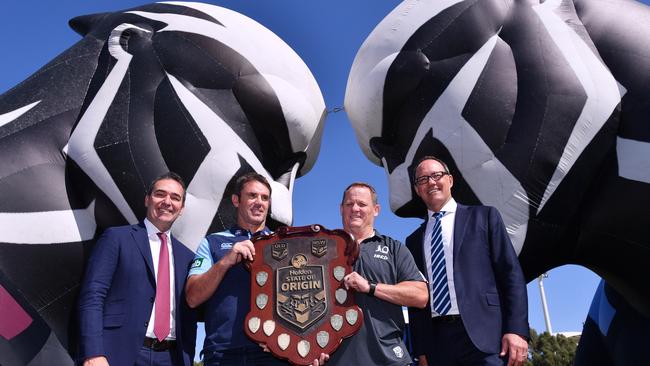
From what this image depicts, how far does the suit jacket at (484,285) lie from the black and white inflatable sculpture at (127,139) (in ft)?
4.46

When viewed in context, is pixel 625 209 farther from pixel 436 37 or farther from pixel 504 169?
pixel 436 37

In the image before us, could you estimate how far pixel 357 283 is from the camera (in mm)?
2281

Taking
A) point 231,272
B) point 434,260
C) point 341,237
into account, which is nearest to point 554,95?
point 434,260

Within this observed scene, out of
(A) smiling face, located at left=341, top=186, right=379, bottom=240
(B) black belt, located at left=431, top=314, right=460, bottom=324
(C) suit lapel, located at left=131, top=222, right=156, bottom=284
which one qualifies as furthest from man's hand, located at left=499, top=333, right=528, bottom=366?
(C) suit lapel, located at left=131, top=222, right=156, bottom=284

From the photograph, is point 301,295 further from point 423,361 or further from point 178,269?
point 423,361

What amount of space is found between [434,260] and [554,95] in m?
1.21

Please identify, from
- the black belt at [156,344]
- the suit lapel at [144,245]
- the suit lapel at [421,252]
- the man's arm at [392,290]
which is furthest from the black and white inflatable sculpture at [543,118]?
the black belt at [156,344]

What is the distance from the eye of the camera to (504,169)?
10.9 feet

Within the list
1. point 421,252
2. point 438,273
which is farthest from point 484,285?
point 421,252

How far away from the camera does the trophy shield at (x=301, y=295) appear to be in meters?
2.26

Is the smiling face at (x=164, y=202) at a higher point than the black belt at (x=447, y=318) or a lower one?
higher

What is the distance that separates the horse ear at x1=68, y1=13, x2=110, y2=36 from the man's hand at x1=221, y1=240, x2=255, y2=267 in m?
2.61

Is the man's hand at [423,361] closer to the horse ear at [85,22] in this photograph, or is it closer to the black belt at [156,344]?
the black belt at [156,344]

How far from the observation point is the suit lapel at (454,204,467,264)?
2.72m
